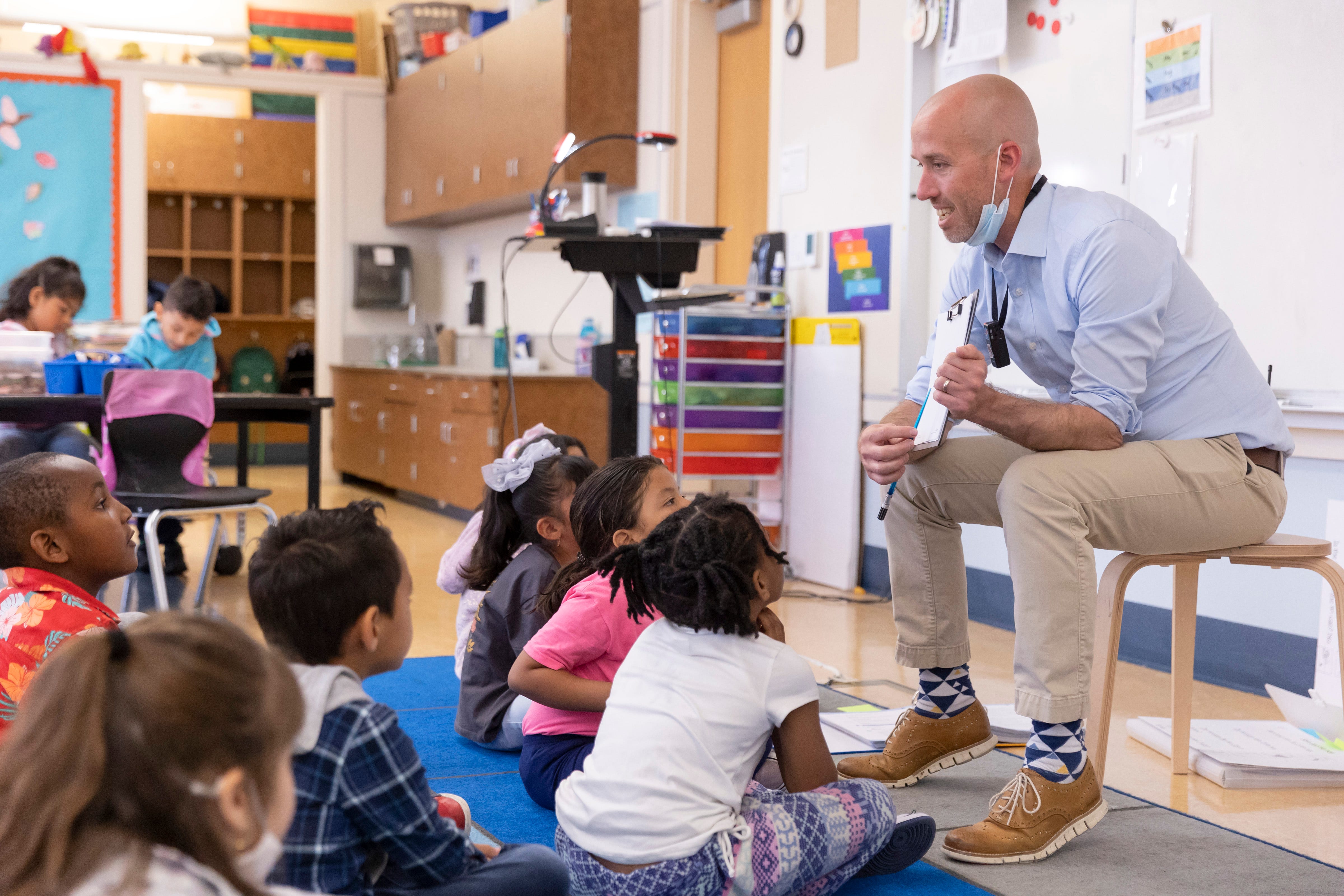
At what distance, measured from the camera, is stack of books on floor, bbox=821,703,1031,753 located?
233cm

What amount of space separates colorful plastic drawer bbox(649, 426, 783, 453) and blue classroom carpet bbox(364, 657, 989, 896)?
1.47 metres

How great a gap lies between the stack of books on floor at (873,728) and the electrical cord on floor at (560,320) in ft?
11.8

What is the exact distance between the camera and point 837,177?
4.25m

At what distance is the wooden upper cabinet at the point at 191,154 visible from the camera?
8258 millimetres

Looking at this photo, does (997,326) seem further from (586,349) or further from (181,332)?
(586,349)

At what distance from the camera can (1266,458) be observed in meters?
1.96

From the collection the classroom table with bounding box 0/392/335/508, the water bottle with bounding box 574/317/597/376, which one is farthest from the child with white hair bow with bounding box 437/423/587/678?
the water bottle with bounding box 574/317/597/376

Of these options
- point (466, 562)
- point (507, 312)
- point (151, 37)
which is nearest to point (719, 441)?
point (466, 562)

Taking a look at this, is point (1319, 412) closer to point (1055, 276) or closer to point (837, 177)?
point (1055, 276)

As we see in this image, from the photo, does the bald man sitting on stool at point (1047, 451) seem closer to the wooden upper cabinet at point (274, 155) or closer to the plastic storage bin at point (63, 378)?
the plastic storage bin at point (63, 378)

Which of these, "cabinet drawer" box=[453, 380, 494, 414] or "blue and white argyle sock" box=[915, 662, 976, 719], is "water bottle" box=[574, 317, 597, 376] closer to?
"cabinet drawer" box=[453, 380, 494, 414]

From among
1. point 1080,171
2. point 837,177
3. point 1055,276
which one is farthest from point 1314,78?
point 837,177

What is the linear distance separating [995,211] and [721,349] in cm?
235

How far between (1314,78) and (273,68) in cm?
649
